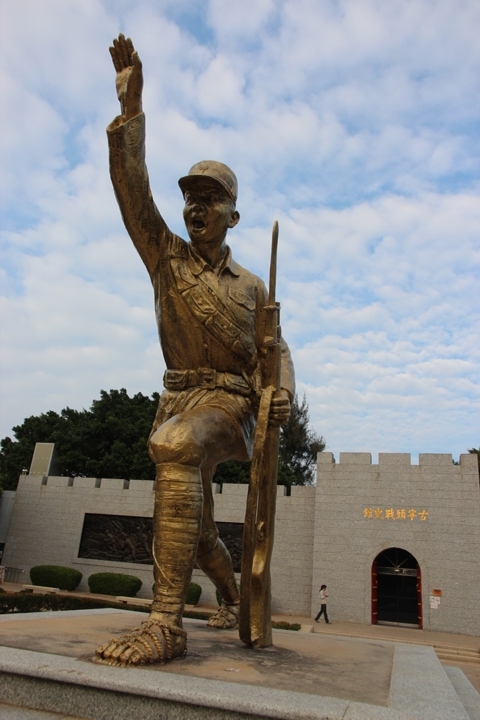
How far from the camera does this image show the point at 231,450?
141 inches

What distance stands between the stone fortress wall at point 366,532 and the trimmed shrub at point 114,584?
556 millimetres

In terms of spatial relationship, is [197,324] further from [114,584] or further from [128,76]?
[114,584]

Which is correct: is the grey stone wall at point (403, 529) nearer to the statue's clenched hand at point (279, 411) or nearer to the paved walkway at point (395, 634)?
the paved walkway at point (395, 634)

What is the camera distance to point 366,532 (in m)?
16.0

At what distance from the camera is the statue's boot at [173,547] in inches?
107

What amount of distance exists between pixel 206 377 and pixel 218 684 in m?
1.95

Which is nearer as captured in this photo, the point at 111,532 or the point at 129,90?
the point at 129,90

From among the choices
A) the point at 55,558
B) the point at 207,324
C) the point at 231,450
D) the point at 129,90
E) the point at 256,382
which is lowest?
the point at 55,558

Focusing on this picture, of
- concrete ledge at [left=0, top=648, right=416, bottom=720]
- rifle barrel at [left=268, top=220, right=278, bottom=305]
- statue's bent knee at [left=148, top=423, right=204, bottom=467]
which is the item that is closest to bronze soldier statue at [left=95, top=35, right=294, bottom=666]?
statue's bent knee at [left=148, top=423, right=204, bottom=467]

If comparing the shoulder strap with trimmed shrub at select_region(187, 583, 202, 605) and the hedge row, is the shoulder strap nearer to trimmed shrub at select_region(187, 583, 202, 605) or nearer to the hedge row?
trimmed shrub at select_region(187, 583, 202, 605)

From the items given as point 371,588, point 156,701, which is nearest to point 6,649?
point 156,701

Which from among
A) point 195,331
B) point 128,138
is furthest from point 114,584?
point 128,138

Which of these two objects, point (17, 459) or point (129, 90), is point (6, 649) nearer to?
point (129, 90)

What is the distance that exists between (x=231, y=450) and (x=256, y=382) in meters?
0.51
